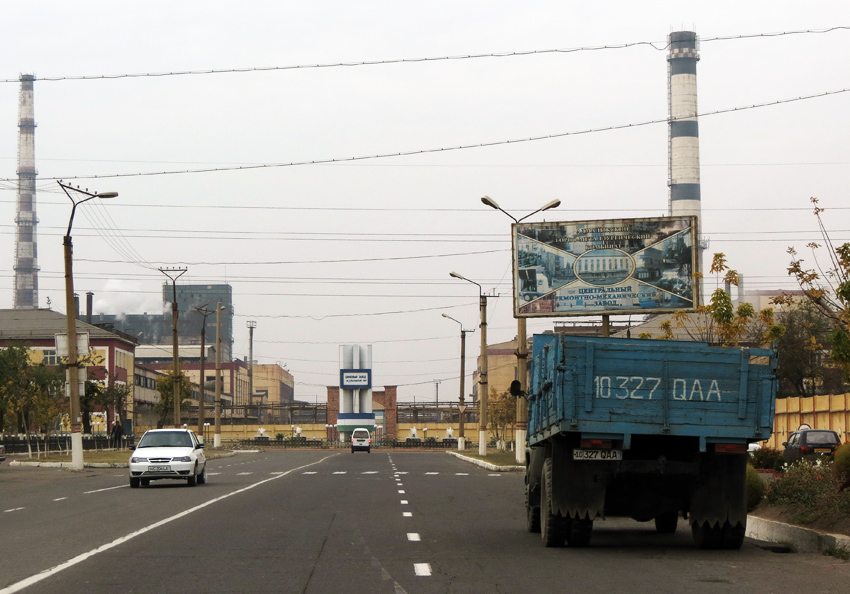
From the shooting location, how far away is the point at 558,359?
43.8 ft

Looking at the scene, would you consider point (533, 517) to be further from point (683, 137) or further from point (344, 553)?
point (683, 137)

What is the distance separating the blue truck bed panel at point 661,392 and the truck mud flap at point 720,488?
482mm

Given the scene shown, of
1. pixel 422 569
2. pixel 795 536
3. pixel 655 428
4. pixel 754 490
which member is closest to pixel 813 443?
pixel 754 490

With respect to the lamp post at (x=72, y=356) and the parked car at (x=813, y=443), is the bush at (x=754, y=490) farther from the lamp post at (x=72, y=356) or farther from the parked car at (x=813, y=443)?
the lamp post at (x=72, y=356)

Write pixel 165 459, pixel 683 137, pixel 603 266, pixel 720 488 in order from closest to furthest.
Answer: pixel 720 488, pixel 165 459, pixel 603 266, pixel 683 137

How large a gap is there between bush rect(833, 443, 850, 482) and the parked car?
69.6 ft

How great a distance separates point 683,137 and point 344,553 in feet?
453

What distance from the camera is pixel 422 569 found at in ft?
39.4

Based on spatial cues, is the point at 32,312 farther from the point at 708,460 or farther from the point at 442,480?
the point at 708,460

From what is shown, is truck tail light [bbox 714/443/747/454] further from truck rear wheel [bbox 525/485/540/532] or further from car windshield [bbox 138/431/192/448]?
car windshield [bbox 138/431/192/448]

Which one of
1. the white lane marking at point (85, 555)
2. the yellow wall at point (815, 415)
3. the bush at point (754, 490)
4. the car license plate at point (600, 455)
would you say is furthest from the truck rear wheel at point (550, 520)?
the yellow wall at point (815, 415)

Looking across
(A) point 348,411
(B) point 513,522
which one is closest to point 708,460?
(B) point 513,522

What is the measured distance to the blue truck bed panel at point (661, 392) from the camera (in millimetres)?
13109

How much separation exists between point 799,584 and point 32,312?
4065 inches
